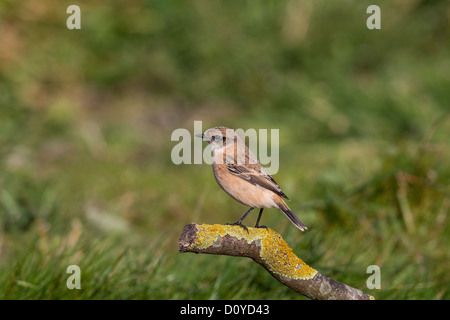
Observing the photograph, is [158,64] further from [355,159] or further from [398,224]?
[398,224]

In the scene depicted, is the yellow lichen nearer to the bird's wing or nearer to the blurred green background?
the bird's wing

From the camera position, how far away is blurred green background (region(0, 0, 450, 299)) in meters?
4.41

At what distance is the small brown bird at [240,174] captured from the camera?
234cm

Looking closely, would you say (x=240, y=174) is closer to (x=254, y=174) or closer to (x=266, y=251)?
(x=254, y=174)

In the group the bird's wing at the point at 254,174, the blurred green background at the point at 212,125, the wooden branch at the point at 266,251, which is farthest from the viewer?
the blurred green background at the point at 212,125

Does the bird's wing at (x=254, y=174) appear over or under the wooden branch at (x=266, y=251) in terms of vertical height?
over

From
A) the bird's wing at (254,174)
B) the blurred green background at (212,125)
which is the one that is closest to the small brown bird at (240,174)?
the bird's wing at (254,174)

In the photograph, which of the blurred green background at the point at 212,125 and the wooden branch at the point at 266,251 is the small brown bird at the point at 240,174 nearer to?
the wooden branch at the point at 266,251

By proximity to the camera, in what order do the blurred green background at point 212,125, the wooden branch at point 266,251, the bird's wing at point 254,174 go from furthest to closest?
the blurred green background at point 212,125
the bird's wing at point 254,174
the wooden branch at point 266,251

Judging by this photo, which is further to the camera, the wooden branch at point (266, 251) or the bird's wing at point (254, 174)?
the bird's wing at point (254, 174)

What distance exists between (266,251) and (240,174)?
32 cm

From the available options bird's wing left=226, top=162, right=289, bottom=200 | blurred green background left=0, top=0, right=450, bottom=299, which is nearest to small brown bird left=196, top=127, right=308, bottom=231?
bird's wing left=226, top=162, right=289, bottom=200

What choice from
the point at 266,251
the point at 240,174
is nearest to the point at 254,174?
the point at 240,174
